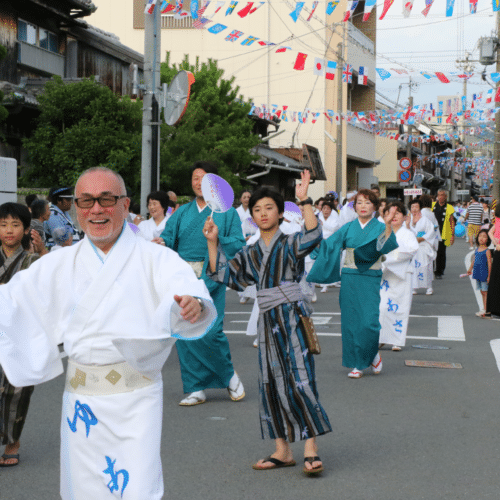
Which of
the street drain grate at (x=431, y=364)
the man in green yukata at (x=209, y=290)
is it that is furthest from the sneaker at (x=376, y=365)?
the man in green yukata at (x=209, y=290)

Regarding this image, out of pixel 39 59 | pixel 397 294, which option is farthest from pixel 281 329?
pixel 39 59

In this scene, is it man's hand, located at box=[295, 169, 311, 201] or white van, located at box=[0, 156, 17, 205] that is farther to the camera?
white van, located at box=[0, 156, 17, 205]

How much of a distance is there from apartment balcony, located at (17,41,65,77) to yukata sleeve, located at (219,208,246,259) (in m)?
15.4

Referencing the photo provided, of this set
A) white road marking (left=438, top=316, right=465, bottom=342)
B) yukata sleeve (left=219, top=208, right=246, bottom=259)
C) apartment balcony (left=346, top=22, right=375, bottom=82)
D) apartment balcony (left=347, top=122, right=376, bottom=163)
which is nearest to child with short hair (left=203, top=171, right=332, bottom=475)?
yukata sleeve (left=219, top=208, right=246, bottom=259)

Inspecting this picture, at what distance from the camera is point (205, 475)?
15.1ft

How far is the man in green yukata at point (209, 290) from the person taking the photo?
6.39 metres

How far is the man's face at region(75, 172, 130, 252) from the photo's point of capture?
3.15m

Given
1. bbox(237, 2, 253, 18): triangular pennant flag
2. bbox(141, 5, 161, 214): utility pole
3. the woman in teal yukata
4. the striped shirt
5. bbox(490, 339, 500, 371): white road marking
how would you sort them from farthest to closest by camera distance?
the striped shirt, bbox(141, 5, 161, 214): utility pole, bbox(237, 2, 253, 18): triangular pennant flag, bbox(490, 339, 500, 371): white road marking, the woman in teal yukata

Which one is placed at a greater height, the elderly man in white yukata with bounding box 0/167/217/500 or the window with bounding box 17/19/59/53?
the window with bounding box 17/19/59/53

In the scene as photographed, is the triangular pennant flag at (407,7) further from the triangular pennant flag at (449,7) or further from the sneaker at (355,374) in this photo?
the sneaker at (355,374)

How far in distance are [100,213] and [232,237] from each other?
338 centimetres

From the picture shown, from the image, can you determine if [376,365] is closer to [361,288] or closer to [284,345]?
[361,288]

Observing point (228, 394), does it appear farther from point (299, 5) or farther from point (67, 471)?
point (299, 5)

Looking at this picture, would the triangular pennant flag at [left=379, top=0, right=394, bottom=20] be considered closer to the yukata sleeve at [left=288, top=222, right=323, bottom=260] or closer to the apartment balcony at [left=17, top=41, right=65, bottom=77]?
the yukata sleeve at [left=288, top=222, right=323, bottom=260]
